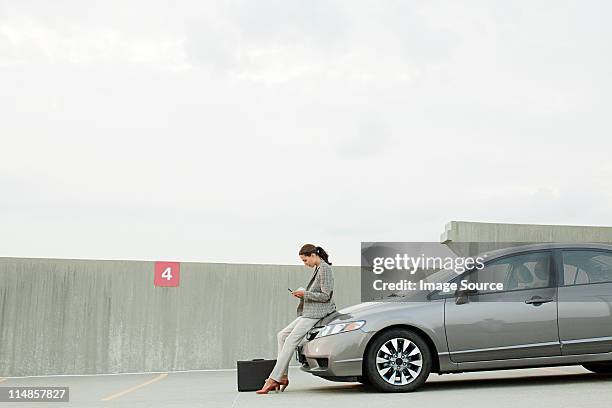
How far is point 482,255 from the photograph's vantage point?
32.6 feet

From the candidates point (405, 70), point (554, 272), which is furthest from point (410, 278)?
point (554, 272)

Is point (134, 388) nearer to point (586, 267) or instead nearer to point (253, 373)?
point (253, 373)

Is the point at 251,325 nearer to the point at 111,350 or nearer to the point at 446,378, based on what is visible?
the point at 111,350

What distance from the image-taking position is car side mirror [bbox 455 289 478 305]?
941 centimetres

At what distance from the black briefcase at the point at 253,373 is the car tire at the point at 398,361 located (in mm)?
1319

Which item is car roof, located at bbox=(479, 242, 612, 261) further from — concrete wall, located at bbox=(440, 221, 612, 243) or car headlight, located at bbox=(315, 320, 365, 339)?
concrete wall, located at bbox=(440, 221, 612, 243)

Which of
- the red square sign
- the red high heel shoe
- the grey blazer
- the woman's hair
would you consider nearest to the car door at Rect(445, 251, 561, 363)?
Result: the grey blazer

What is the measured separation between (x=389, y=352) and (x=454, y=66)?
9.53 meters

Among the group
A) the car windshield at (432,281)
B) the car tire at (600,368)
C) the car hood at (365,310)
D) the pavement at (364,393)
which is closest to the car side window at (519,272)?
the car windshield at (432,281)

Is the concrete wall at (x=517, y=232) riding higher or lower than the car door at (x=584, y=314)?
higher

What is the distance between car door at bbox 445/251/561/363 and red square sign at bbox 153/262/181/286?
694cm

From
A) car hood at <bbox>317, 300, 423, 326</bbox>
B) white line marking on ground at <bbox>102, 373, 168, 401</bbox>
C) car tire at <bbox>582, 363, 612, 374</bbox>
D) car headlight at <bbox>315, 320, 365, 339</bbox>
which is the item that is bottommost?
white line marking on ground at <bbox>102, 373, 168, 401</bbox>

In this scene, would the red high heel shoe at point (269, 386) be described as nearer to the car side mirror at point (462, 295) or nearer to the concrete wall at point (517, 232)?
the car side mirror at point (462, 295)

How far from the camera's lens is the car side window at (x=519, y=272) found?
377 inches
